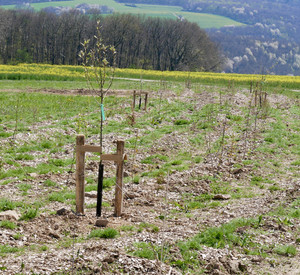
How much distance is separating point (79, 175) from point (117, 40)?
80345 millimetres

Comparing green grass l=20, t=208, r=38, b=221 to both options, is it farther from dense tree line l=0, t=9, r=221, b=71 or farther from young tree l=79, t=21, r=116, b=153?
dense tree line l=0, t=9, r=221, b=71

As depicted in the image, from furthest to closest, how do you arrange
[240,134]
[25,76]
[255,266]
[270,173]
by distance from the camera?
[25,76] → [240,134] → [270,173] → [255,266]

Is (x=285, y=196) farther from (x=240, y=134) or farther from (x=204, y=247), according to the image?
(x=240, y=134)

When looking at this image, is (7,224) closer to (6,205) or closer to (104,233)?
(6,205)

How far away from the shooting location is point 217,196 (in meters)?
9.23

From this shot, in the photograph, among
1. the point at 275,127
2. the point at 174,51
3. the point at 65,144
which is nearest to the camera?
the point at 65,144

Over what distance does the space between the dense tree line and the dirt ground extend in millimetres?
76270

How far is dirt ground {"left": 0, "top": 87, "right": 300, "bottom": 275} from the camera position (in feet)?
18.4

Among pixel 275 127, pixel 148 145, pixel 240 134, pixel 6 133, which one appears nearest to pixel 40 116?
pixel 6 133

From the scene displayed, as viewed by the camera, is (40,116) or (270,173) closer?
(270,173)

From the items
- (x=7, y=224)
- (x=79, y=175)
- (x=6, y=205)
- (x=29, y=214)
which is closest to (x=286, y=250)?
(x=79, y=175)

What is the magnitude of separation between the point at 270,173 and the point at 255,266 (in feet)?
18.8

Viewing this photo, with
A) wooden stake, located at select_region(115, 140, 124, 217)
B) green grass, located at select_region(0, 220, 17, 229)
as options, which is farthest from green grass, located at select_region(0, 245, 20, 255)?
wooden stake, located at select_region(115, 140, 124, 217)

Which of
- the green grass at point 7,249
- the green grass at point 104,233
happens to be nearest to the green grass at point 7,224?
the green grass at point 7,249
